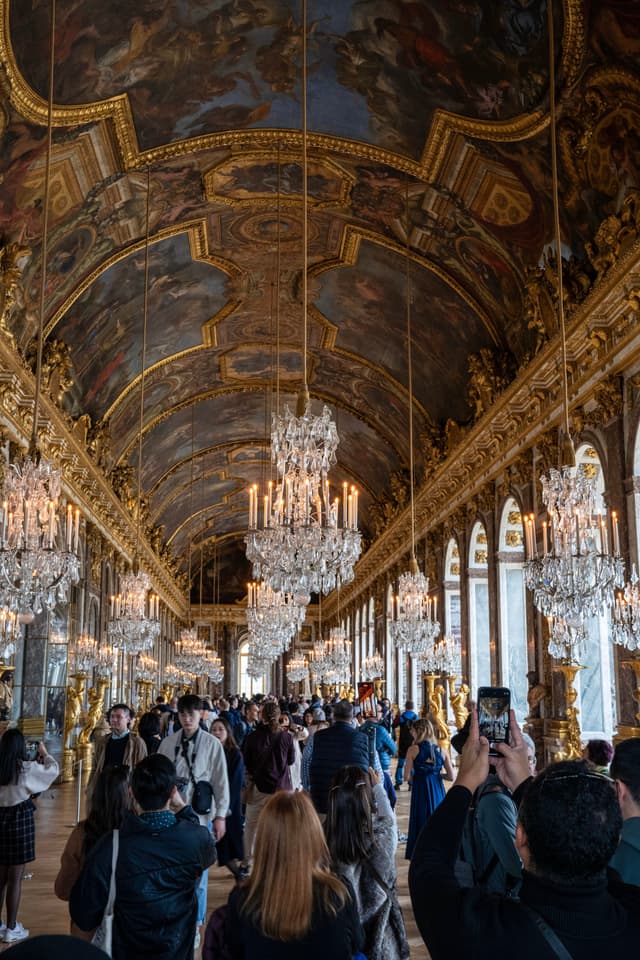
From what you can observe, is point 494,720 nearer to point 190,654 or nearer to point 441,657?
point 441,657

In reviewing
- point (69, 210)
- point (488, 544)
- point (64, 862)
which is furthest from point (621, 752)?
point (488, 544)

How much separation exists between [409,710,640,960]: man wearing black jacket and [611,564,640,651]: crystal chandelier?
7693mm

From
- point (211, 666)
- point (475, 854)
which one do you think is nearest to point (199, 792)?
point (475, 854)

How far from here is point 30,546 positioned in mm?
8328

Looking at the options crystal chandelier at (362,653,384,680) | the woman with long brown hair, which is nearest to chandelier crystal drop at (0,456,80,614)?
the woman with long brown hair

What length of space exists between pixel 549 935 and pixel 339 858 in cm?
261

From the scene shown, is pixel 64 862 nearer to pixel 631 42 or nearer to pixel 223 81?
pixel 631 42

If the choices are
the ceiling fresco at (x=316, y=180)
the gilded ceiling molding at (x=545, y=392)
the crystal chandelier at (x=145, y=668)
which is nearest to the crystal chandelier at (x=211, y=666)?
the crystal chandelier at (x=145, y=668)

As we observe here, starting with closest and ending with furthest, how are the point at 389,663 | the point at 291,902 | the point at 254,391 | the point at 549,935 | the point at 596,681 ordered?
the point at 549,935 < the point at 291,902 < the point at 596,681 < the point at 254,391 < the point at 389,663

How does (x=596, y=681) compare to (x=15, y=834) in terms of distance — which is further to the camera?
(x=596, y=681)

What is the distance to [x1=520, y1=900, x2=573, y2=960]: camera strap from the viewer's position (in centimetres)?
185

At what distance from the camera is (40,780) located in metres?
6.32

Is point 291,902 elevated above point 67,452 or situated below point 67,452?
below

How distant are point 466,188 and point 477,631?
32.1 ft
